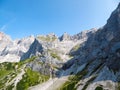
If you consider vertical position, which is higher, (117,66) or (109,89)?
(117,66)

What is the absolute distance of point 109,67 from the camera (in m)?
193

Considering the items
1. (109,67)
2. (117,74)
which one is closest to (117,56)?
(109,67)

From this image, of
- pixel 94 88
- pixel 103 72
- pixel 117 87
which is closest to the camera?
pixel 117 87

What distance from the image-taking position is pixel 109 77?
177 meters

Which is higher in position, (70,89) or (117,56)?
(117,56)

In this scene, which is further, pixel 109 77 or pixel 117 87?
pixel 109 77

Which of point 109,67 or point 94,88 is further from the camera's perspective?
point 109,67

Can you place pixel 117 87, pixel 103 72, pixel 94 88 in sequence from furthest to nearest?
pixel 103 72
pixel 94 88
pixel 117 87

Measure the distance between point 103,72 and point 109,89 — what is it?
24.4 m

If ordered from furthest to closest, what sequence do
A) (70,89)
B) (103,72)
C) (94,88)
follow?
(70,89) < (103,72) < (94,88)

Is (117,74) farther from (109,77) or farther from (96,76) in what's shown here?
(96,76)

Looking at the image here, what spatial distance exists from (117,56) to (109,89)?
42.3 m

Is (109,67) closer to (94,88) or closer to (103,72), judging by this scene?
(103,72)

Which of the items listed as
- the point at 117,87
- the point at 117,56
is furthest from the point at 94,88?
the point at 117,56
